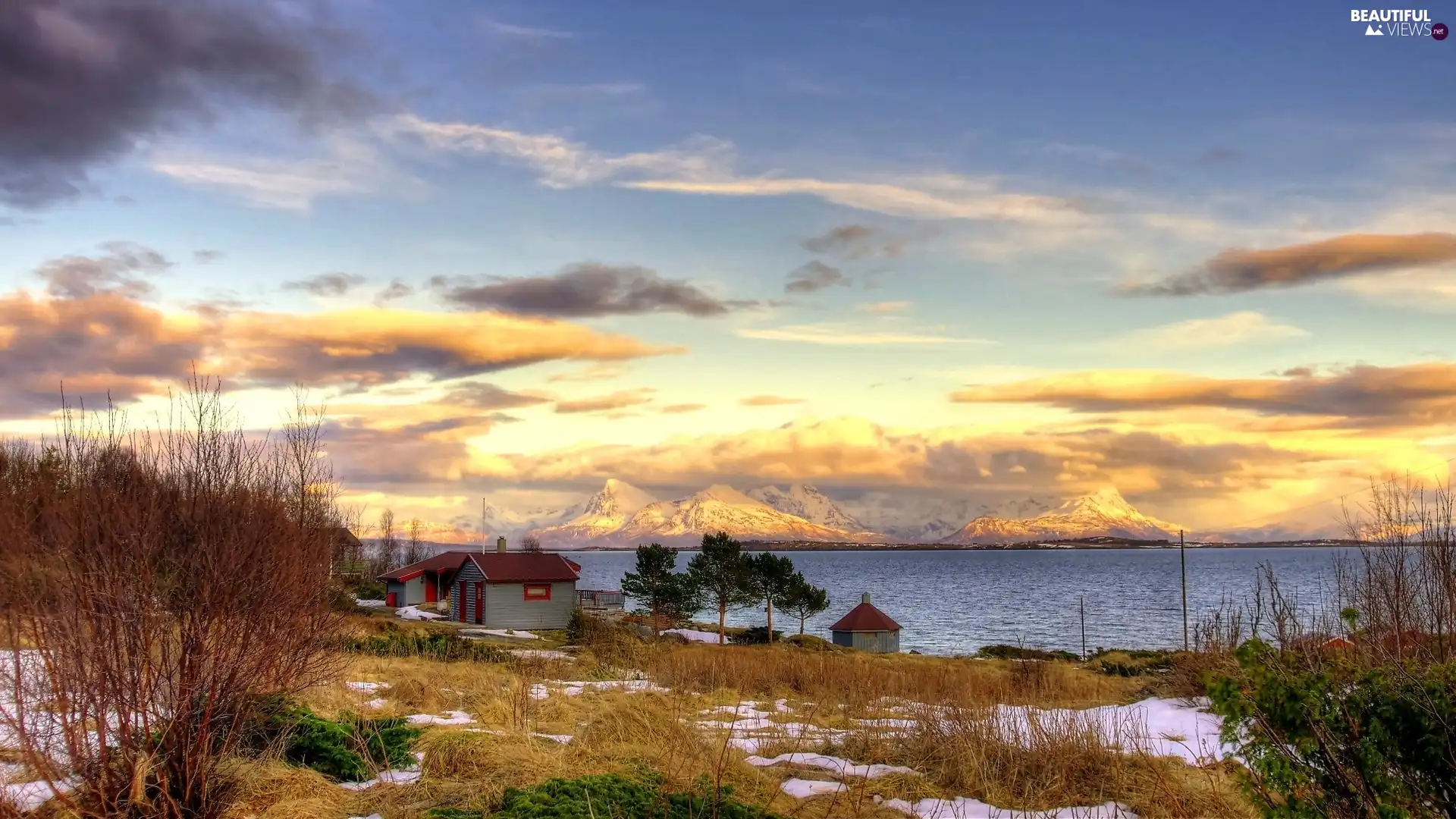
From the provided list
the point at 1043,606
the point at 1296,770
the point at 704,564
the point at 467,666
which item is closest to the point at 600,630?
the point at 704,564

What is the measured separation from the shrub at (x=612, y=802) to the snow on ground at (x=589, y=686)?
6526 mm

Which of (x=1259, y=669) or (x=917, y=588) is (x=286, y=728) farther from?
(x=917, y=588)

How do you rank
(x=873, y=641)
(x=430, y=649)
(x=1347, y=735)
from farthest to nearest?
(x=873, y=641) < (x=430, y=649) < (x=1347, y=735)

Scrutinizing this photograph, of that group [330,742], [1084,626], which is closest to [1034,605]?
[1084,626]

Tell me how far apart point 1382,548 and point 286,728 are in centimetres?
1525

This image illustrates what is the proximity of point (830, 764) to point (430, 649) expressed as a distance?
54.0 ft

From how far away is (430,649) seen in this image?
942 inches

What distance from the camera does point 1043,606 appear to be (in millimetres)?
100500

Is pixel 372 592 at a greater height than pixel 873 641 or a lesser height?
greater

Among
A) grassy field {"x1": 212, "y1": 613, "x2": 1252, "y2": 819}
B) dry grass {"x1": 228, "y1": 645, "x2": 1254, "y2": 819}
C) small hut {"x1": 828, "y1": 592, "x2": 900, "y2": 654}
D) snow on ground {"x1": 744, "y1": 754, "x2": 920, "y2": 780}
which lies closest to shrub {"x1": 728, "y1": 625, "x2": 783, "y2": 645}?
small hut {"x1": 828, "y1": 592, "x2": 900, "y2": 654}

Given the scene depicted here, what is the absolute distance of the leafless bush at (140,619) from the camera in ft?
21.9

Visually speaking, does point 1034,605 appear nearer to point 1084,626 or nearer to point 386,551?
point 1084,626

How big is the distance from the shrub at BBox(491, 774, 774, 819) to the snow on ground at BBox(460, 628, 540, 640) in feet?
109

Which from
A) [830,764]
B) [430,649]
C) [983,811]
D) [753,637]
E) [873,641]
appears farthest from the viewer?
[753,637]
